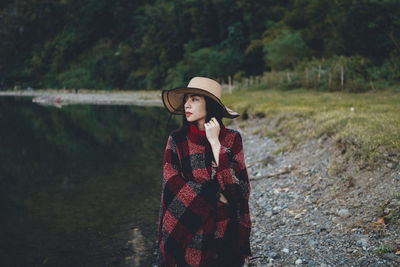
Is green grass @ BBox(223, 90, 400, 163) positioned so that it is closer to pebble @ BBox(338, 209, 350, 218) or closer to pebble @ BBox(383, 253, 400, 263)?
pebble @ BBox(338, 209, 350, 218)

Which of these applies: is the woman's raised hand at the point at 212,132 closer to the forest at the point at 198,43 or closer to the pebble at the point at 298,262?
the forest at the point at 198,43

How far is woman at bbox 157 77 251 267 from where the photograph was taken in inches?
103

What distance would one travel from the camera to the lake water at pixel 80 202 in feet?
17.6

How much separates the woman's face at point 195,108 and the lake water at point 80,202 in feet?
9.68

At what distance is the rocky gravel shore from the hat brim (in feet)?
7.46

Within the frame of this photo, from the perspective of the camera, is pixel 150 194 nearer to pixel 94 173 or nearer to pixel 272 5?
pixel 94 173

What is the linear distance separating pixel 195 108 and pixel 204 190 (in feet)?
2.21

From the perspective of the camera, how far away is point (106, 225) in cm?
632

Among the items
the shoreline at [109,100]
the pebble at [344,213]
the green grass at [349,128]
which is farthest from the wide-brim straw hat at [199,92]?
the shoreline at [109,100]

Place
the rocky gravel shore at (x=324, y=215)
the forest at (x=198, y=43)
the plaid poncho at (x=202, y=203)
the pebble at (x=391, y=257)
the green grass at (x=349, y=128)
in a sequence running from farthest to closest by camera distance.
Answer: the forest at (x=198, y=43) < the green grass at (x=349, y=128) < the rocky gravel shore at (x=324, y=215) < the pebble at (x=391, y=257) < the plaid poncho at (x=202, y=203)

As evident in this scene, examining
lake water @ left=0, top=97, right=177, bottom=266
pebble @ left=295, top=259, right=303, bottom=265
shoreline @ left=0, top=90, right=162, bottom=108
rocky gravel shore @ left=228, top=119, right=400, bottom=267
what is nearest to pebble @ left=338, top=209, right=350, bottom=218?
rocky gravel shore @ left=228, top=119, right=400, bottom=267

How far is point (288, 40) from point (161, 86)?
3088cm

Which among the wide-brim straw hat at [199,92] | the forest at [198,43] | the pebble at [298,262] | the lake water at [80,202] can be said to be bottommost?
the lake water at [80,202]

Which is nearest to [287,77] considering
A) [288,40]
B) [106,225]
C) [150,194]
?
[288,40]
